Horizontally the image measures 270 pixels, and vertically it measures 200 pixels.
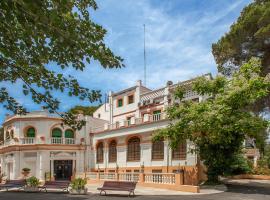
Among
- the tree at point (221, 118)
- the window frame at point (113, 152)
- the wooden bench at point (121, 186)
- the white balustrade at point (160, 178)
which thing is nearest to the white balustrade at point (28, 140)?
the window frame at point (113, 152)

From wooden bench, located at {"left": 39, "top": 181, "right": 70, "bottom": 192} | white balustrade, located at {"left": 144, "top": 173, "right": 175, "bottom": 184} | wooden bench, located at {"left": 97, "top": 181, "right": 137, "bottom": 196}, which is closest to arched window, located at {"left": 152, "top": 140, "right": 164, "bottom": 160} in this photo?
white balustrade, located at {"left": 144, "top": 173, "right": 175, "bottom": 184}

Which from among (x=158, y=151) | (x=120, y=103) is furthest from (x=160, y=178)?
(x=120, y=103)

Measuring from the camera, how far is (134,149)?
105ft

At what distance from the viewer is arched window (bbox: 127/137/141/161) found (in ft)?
104

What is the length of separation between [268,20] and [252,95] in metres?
7.59

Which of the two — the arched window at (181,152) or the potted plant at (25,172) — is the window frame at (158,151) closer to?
the arched window at (181,152)

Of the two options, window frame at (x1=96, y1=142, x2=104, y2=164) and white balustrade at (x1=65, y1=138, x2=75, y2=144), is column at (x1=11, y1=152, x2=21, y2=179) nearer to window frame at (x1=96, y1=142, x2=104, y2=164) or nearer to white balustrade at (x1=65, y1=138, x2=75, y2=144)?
white balustrade at (x1=65, y1=138, x2=75, y2=144)

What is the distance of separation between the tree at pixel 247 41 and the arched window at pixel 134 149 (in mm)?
9957

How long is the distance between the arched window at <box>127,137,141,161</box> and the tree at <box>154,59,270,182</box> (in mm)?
7989

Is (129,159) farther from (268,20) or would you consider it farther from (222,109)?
(268,20)

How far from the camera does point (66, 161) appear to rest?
36750 mm

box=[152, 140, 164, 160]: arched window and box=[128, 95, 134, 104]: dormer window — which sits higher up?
box=[128, 95, 134, 104]: dormer window

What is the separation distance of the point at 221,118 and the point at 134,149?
1332 centimetres

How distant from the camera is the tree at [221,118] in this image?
20.5 m
